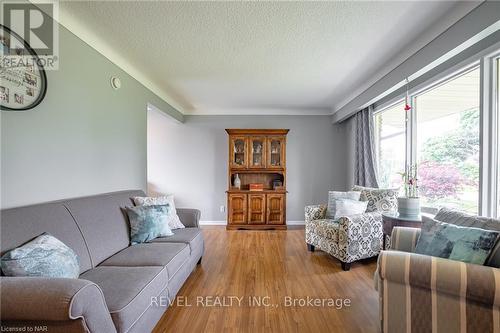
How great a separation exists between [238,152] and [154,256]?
290 centimetres

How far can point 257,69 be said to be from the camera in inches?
107

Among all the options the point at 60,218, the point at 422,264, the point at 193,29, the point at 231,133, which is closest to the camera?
the point at 422,264

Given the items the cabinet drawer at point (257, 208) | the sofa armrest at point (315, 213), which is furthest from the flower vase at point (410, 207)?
the cabinet drawer at point (257, 208)

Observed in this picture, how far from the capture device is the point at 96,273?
4.92 ft

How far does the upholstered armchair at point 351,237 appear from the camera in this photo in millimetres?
2533

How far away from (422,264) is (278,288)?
52.8 inches

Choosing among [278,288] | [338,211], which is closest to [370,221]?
[338,211]

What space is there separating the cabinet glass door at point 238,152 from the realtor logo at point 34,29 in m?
2.97

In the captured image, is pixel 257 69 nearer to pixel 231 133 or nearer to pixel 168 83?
pixel 168 83

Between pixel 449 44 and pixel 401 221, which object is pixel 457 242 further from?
pixel 449 44

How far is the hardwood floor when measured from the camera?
166cm

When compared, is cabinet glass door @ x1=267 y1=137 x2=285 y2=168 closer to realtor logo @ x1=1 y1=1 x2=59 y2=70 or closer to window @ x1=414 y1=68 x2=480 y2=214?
window @ x1=414 y1=68 x2=480 y2=214

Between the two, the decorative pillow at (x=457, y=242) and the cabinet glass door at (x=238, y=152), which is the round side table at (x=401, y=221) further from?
the cabinet glass door at (x=238, y=152)

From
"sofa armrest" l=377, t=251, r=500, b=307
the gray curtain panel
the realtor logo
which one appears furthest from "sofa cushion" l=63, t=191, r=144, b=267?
the gray curtain panel
